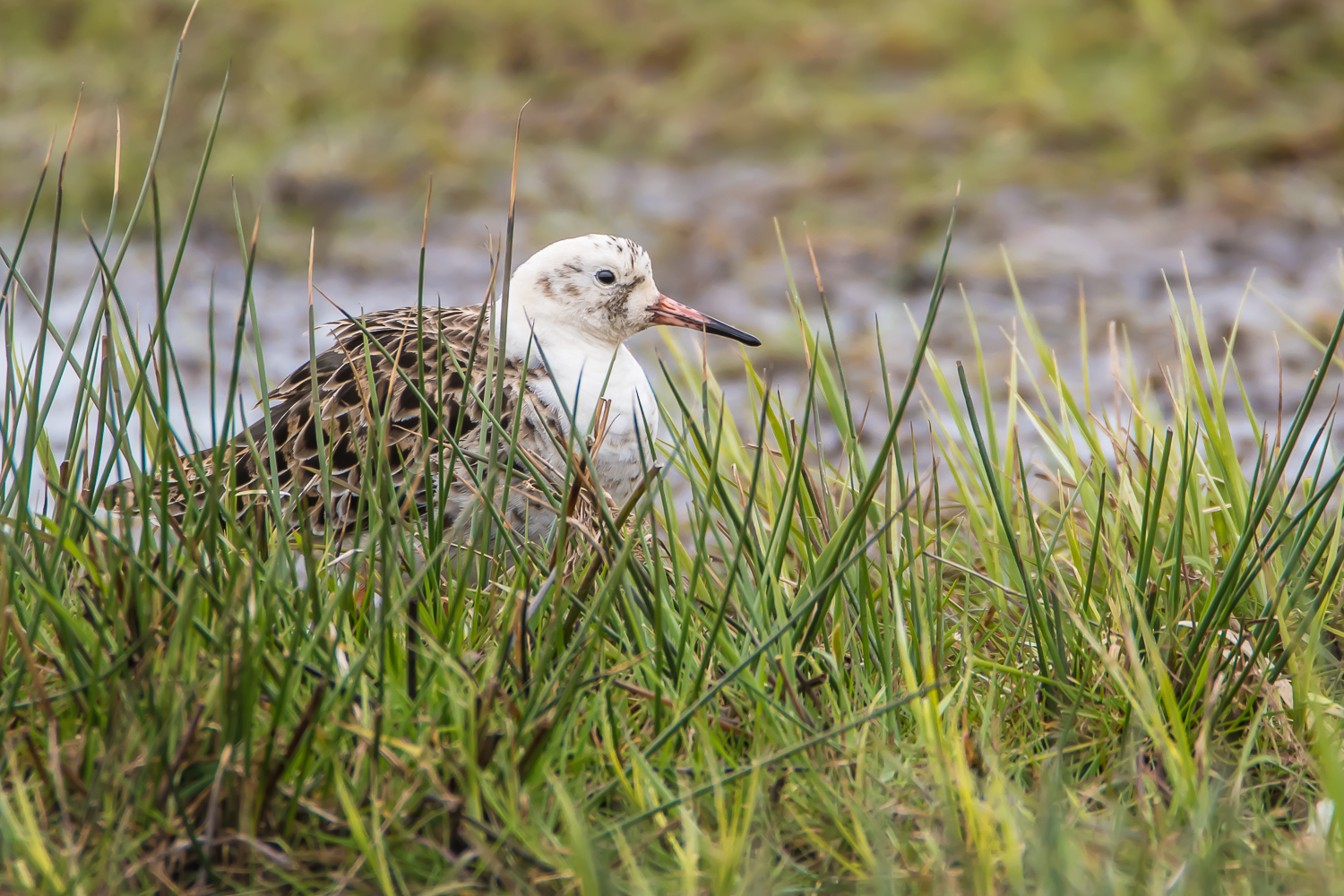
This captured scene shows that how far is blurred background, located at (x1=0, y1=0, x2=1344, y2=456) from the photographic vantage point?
23.3 feet

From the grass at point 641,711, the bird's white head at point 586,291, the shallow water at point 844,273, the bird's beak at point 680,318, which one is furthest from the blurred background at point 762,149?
the grass at point 641,711

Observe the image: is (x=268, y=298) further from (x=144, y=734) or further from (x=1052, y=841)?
(x=1052, y=841)

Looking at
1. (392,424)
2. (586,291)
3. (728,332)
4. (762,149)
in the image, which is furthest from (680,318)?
(762,149)

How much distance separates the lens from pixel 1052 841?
1759 millimetres

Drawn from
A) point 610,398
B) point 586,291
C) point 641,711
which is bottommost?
point 641,711

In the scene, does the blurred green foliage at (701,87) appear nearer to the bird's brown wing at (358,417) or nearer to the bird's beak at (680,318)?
the bird's beak at (680,318)

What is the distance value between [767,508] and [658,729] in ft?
2.88

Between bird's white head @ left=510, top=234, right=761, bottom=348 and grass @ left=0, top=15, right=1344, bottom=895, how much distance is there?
0.93 meters

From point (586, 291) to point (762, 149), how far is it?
243 inches

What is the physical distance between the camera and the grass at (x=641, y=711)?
195cm

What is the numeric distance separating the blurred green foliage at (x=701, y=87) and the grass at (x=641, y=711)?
6.03 meters

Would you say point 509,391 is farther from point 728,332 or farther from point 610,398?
point 728,332

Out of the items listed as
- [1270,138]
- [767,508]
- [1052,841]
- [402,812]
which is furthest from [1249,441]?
[1270,138]

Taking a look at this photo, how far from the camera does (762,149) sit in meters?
9.37
